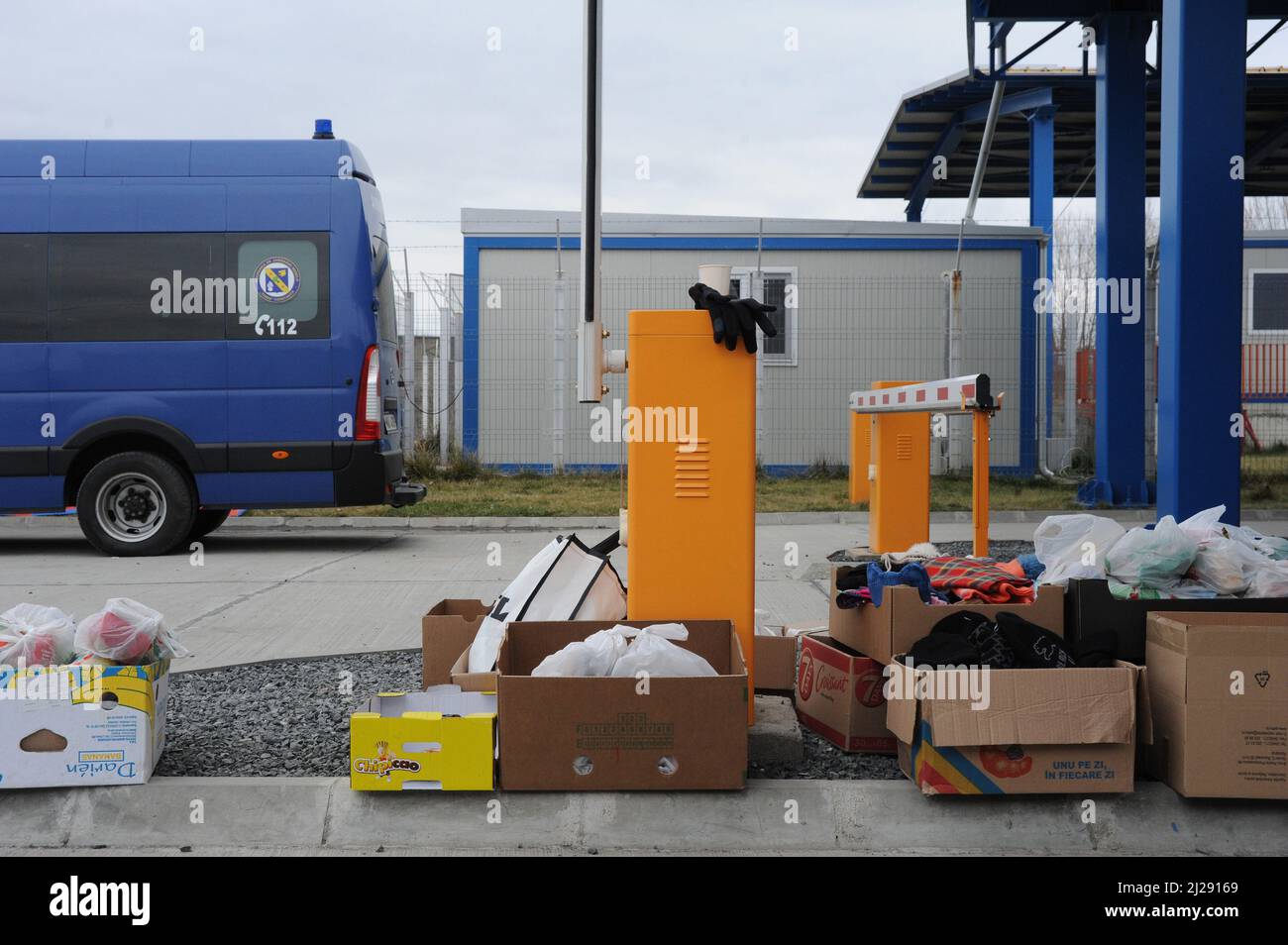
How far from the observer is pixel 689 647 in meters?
4.46

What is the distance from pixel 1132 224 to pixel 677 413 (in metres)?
11.7

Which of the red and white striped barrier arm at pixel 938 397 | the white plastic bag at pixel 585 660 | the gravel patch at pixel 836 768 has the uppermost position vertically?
the red and white striped barrier arm at pixel 938 397

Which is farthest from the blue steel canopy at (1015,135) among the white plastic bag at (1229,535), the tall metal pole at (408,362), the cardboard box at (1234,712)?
the cardboard box at (1234,712)

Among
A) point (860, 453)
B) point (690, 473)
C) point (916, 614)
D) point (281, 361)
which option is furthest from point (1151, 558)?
point (281, 361)

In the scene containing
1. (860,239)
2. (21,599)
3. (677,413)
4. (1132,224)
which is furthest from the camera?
(860,239)

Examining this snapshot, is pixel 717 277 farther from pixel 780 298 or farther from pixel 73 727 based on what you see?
pixel 780 298

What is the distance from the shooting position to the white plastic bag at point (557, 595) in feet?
15.8

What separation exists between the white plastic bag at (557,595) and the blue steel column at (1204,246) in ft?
17.5

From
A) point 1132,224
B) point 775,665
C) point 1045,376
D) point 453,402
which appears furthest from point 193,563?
point 1045,376

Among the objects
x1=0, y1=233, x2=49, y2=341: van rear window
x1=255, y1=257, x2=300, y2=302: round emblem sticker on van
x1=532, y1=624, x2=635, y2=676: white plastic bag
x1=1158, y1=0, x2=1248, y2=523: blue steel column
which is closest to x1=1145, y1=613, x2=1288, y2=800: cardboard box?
x1=532, y1=624, x2=635, y2=676: white plastic bag

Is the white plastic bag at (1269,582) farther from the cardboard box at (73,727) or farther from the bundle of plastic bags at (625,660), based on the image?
the cardboard box at (73,727)

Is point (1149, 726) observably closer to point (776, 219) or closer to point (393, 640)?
point (393, 640)

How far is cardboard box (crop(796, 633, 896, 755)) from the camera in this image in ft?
14.9

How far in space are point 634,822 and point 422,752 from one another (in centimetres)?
70
